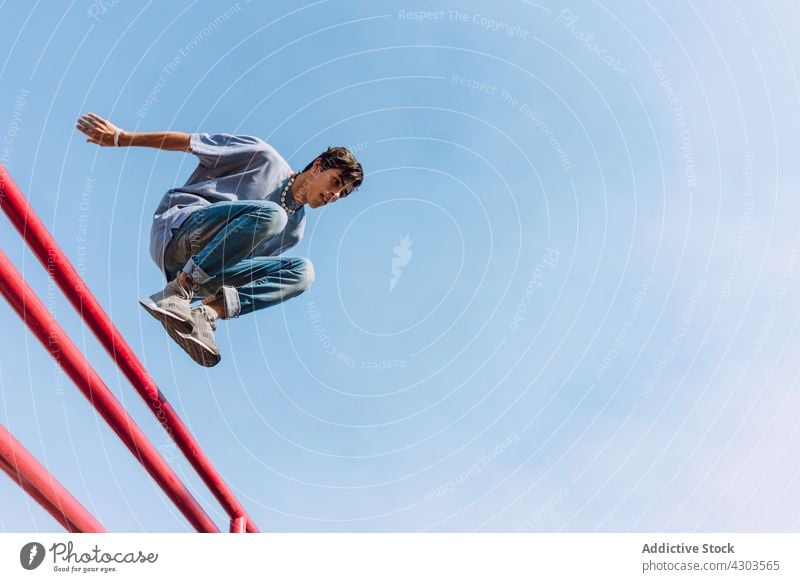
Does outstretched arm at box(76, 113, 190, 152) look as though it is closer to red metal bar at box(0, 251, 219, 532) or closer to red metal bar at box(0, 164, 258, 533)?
red metal bar at box(0, 164, 258, 533)

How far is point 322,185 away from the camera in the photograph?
7.49 m

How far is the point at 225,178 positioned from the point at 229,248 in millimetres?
904

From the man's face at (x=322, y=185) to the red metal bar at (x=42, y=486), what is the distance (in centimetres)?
331

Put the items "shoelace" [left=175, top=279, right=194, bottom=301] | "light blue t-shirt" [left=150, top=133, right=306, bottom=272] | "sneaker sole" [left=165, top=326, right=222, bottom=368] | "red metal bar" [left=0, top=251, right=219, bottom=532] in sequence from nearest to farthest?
"red metal bar" [left=0, top=251, right=219, bottom=532]
"sneaker sole" [left=165, top=326, right=222, bottom=368]
"shoelace" [left=175, top=279, right=194, bottom=301]
"light blue t-shirt" [left=150, top=133, right=306, bottom=272]

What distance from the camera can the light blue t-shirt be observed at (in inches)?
277

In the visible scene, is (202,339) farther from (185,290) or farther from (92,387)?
(92,387)

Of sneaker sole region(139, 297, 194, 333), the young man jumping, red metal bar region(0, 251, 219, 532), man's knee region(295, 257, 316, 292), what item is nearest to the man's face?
the young man jumping

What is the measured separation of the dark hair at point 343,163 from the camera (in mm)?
7547

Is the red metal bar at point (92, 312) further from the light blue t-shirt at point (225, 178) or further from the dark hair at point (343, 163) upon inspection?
the dark hair at point (343, 163)

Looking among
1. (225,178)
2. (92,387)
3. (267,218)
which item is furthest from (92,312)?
(225,178)

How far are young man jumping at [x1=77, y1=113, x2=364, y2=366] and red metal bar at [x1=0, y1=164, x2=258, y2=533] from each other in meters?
0.53

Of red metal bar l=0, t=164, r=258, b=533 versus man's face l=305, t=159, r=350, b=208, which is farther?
man's face l=305, t=159, r=350, b=208
